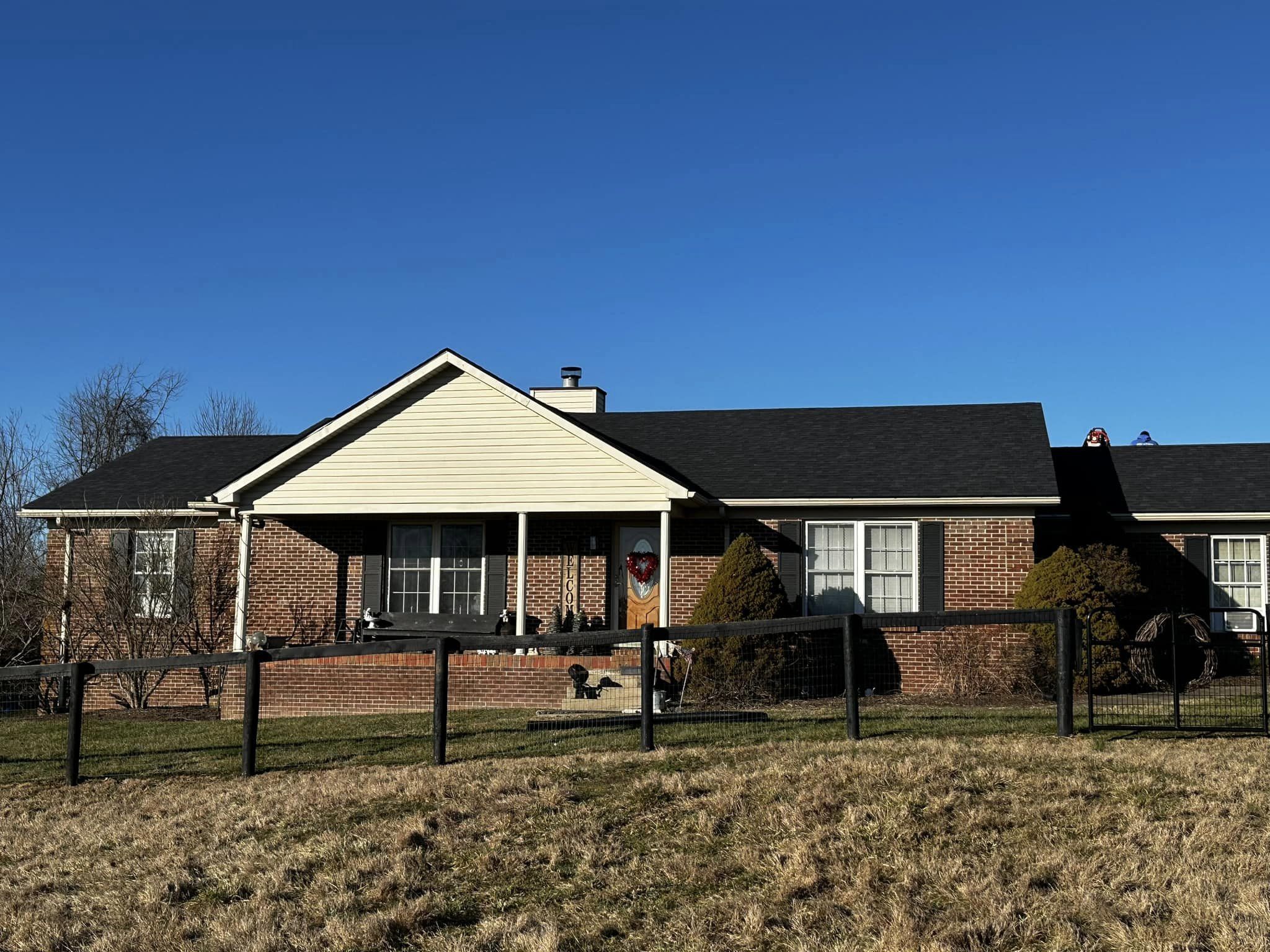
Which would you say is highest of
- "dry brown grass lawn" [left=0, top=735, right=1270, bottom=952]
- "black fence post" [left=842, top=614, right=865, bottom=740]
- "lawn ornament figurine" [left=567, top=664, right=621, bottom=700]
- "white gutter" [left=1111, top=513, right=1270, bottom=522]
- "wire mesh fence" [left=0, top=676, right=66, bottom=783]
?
"white gutter" [left=1111, top=513, right=1270, bottom=522]

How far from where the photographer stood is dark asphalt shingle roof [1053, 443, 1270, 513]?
63.5 feet

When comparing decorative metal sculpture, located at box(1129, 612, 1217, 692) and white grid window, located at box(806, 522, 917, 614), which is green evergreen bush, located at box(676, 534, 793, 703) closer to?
white grid window, located at box(806, 522, 917, 614)

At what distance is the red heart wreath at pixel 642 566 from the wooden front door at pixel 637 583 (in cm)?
2

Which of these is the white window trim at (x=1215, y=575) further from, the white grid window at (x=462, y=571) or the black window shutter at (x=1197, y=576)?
the white grid window at (x=462, y=571)

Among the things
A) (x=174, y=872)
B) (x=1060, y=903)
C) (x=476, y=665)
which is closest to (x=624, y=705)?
(x=476, y=665)

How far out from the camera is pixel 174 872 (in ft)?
25.6

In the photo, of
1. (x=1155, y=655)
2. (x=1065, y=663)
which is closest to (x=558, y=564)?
(x=1155, y=655)

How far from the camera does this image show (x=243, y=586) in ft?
63.3

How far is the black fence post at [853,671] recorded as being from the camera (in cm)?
958

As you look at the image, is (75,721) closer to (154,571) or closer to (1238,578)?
(154,571)

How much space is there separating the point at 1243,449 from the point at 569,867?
18.7 meters

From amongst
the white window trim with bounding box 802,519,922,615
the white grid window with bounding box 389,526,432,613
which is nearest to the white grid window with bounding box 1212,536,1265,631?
the white window trim with bounding box 802,519,922,615

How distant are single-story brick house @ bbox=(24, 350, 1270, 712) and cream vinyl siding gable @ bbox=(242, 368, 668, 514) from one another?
29 millimetres

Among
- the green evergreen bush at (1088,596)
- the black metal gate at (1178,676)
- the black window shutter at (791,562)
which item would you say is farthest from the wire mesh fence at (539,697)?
the black window shutter at (791,562)
